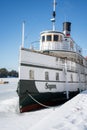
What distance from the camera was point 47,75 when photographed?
11867 mm

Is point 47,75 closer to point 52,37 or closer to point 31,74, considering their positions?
point 31,74

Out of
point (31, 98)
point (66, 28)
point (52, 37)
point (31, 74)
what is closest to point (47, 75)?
point (31, 74)

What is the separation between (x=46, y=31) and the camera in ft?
51.4

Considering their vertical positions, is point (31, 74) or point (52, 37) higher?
point (52, 37)

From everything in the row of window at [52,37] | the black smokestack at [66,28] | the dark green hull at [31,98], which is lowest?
the dark green hull at [31,98]

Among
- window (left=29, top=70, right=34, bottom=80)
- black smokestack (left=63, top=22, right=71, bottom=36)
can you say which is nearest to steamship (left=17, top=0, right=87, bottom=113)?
window (left=29, top=70, right=34, bottom=80)

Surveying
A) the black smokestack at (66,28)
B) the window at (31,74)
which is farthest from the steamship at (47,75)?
the black smokestack at (66,28)

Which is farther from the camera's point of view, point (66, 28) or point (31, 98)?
point (66, 28)

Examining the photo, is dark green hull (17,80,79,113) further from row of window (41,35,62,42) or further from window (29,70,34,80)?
→ row of window (41,35,62,42)

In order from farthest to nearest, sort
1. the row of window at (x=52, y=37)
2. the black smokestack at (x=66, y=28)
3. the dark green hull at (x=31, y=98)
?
the black smokestack at (x=66, y=28) → the row of window at (x=52, y=37) → the dark green hull at (x=31, y=98)

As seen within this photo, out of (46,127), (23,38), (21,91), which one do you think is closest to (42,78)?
(21,91)

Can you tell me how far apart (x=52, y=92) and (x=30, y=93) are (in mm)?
1961

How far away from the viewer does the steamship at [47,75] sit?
34.4 feet

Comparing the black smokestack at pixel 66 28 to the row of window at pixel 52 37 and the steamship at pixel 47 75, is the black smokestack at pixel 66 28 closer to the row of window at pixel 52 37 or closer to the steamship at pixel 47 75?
the steamship at pixel 47 75
